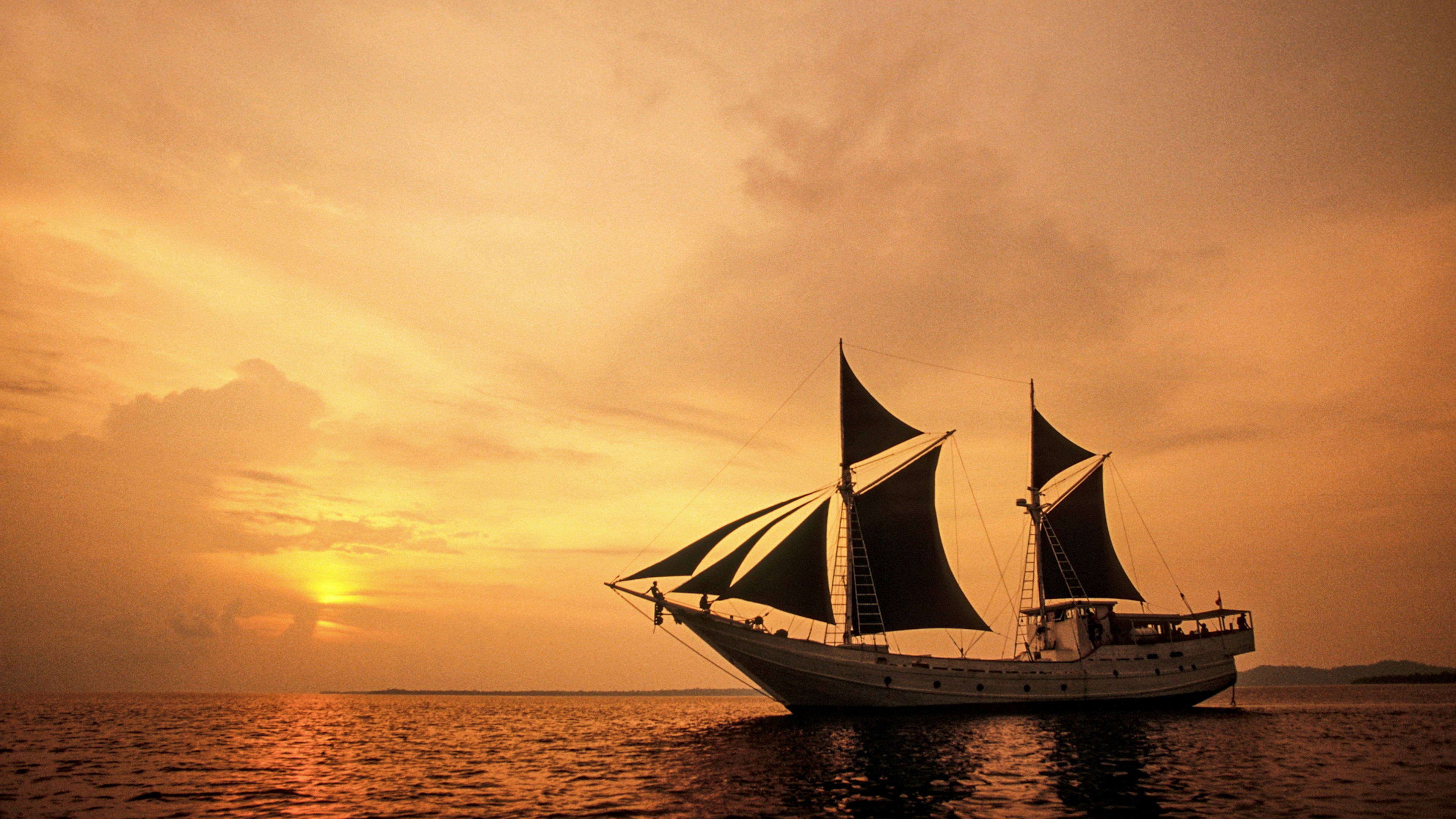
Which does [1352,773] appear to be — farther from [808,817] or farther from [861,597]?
[861,597]

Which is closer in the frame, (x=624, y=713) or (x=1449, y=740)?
(x=1449, y=740)

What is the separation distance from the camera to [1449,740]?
108 ft

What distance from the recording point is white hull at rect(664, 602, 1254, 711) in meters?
41.0

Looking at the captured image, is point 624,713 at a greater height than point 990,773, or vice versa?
point 990,773

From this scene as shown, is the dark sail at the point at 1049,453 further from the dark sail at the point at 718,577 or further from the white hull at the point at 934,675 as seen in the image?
the dark sail at the point at 718,577

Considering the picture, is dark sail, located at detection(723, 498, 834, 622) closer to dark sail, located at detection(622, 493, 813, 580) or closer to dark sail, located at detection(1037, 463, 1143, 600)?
dark sail, located at detection(622, 493, 813, 580)

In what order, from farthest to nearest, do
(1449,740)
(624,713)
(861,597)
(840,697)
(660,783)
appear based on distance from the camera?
(624,713) < (861,597) < (840,697) < (1449,740) < (660,783)

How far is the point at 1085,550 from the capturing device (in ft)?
178

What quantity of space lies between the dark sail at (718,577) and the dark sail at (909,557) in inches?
388

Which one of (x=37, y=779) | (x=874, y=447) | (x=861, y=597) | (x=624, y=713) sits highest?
(x=874, y=447)

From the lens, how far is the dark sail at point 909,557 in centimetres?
4678

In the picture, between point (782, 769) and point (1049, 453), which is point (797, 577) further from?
point (1049, 453)

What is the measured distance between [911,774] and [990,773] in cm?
232

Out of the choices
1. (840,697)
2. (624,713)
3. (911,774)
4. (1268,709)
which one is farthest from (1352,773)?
(624,713)
